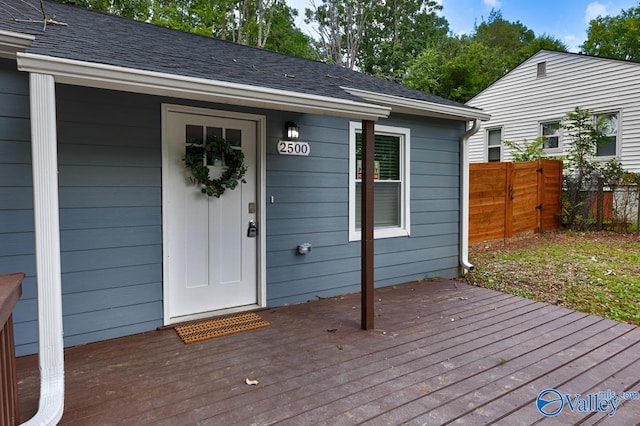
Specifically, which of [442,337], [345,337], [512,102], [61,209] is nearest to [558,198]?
[512,102]

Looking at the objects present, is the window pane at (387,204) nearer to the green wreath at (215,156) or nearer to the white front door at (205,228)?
the white front door at (205,228)

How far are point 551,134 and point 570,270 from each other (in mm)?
6458

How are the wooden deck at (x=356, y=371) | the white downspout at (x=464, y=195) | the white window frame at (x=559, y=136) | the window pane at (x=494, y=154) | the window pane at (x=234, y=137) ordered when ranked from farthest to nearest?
the window pane at (x=494, y=154)
the white window frame at (x=559, y=136)
the white downspout at (x=464, y=195)
the window pane at (x=234, y=137)
the wooden deck at (x=356, y=371)

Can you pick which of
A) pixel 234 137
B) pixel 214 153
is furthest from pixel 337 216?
pixel 214 153

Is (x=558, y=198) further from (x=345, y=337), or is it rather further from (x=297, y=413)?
(x=297, y=413)

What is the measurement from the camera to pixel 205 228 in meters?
3.52

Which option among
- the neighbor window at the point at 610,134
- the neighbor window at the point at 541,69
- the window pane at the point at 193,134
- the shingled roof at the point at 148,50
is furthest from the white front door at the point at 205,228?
the neighbor window at the point at 541,69

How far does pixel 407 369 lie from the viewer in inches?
103

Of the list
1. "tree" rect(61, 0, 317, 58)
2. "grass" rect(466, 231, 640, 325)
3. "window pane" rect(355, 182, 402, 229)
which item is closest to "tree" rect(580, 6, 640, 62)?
"tree" rect(61, 0, 317, 58)

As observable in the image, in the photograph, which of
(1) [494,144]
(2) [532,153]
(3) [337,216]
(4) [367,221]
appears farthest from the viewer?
(1) [494,144]

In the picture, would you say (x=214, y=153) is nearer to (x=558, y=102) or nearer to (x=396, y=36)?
(x=558, y=102)

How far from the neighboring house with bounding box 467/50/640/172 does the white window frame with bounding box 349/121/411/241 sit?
748 centimetres

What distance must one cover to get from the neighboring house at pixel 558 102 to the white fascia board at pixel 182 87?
897cm

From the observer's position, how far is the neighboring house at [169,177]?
2.36 m
